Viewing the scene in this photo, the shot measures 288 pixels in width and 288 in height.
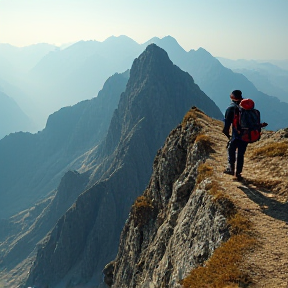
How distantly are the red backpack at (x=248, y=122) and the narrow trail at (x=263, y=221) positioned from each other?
286 centimetres

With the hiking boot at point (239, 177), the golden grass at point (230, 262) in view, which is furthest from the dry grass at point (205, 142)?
the golden grass at point (230, 262)

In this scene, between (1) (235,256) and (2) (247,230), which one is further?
(2) (247,230)

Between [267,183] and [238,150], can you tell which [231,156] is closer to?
[238,150]

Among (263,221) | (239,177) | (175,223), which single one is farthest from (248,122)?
(175,223)

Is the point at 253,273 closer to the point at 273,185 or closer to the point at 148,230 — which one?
the point at 273,185

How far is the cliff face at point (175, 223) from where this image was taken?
13977mm

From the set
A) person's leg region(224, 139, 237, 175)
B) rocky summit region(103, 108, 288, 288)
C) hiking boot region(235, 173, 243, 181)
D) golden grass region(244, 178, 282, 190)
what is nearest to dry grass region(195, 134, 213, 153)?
rocky summit region(103, 108, 288, 288)

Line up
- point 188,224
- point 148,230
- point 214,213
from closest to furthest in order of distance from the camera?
point 214,213, point 188,224, point 148,230

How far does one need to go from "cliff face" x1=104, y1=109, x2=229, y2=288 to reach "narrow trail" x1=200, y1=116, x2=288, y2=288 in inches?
50.8

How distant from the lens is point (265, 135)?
80.6ft

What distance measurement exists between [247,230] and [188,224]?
5333 mm

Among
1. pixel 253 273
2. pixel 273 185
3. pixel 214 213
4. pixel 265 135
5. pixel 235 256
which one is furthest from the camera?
pixel 265 135

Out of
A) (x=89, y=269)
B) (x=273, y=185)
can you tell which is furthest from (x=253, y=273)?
(x=89, y=269)

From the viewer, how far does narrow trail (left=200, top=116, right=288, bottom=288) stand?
9.82 m
